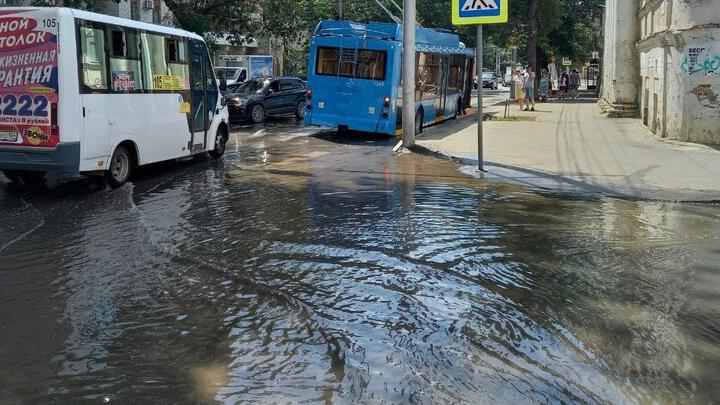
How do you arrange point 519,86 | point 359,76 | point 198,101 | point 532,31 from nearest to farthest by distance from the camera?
1. point 198,101
2. point 359,76
3. point 519,86
4. point 532,31

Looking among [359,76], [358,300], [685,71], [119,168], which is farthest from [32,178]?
[685,71]

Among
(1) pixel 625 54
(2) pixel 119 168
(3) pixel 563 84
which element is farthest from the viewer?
(3) pixel 563 84

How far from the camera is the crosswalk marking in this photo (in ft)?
37.7

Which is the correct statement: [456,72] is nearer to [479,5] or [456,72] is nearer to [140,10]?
[479,5]

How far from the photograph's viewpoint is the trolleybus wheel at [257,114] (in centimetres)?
2295

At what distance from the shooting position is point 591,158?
13.3m

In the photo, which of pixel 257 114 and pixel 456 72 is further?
pixel 257 114

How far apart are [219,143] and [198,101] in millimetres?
1421

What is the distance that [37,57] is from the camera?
30.1 ft

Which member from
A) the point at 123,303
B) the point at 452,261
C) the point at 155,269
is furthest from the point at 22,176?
the point at 452,261

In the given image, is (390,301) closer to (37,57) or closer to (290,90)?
(37,57)

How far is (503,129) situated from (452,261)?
Result: 13.5 metres

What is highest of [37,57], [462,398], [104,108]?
[37,57]

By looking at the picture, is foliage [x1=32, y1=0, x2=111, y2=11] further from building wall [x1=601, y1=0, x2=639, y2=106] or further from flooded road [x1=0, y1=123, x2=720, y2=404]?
building wall [x1=601, y1=0, x2=639, y2=106]
